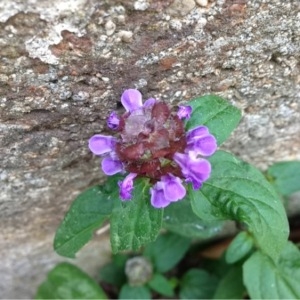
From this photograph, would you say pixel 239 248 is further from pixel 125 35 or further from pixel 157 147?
pixel 125 35

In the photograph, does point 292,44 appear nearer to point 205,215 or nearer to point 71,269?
point 205,215

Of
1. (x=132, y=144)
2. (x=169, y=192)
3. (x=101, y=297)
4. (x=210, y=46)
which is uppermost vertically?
(x=210, y=46)

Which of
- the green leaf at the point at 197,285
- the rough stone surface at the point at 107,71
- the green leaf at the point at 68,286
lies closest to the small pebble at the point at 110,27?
the rough stone surface at the point at 107,71

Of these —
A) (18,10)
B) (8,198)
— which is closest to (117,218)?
(8,198)

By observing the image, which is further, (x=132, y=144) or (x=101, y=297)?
(x=101, y=297)

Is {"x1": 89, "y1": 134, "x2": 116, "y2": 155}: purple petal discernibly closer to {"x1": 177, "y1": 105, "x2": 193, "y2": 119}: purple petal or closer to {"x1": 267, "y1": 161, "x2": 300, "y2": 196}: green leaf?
{"x1": 177, "y1": 105, "x2": 193, "y2": 119}: purple petal

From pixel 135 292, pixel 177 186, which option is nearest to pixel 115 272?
pixel 135 292

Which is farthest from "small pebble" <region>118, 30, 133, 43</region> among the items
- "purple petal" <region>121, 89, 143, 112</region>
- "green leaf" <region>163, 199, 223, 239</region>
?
"green leaf" <region>163, 199, 223, 239</region>
